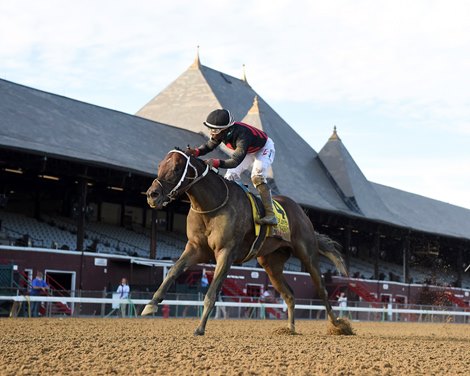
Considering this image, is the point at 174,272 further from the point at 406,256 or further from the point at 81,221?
the point at 406,256

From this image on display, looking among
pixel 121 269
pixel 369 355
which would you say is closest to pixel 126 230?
pixel 121 269

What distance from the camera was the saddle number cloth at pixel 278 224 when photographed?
Result: 447 inches

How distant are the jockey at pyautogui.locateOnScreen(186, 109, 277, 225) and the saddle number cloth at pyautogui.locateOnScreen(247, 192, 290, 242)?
0.43ft

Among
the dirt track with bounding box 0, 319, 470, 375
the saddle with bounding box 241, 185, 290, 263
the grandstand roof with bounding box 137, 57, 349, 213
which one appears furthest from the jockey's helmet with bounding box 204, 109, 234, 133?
the grandstand roof with bounding box 137, 57, 349, 213

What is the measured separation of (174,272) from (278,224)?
205 cm

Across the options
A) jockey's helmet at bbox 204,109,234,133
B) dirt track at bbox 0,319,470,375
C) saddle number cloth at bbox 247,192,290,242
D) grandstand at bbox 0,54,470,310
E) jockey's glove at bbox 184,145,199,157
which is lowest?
dirt track at bbox 0,319,470,375

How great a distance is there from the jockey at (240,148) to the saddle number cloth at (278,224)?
0.43 ft

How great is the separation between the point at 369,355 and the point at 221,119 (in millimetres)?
4365

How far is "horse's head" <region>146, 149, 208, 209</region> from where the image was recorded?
1021cm

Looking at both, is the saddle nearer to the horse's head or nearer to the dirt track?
the horse's head

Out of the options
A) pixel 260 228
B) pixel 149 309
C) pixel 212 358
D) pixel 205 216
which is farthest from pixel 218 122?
pixel 212 358

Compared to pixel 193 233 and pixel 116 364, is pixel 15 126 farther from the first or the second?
pixel 116 364

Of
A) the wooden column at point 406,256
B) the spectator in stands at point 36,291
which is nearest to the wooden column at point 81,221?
the spectator in stands at point 36,291

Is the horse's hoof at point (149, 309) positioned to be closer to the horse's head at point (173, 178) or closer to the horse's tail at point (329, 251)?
the horse's head at point (173, 178)
